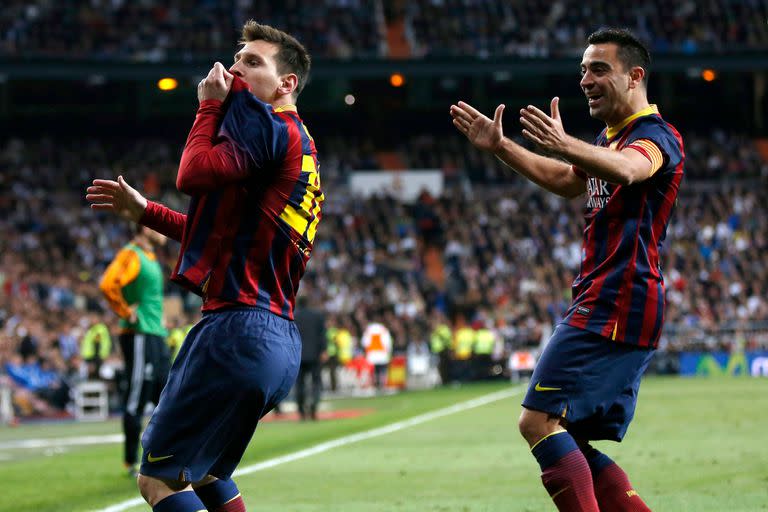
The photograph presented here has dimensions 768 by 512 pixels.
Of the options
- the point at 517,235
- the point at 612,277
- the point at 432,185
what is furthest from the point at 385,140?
the point at 612,277

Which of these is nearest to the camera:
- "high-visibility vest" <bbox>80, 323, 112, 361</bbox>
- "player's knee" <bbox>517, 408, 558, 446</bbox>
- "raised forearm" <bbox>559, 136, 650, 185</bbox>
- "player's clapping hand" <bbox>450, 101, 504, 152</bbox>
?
"raised forearm" <bbox>559, 136, 650, 185</bbox>

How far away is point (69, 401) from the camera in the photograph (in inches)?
1013

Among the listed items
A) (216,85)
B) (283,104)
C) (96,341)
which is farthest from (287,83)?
(96,341)

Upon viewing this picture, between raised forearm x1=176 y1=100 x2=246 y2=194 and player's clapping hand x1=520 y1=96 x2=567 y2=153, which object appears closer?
raised forearm x1=176 y1=100 x2=246 y2=194

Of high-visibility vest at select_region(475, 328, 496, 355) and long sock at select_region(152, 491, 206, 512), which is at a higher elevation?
long sock at select_region(152, 491, 206, 512)

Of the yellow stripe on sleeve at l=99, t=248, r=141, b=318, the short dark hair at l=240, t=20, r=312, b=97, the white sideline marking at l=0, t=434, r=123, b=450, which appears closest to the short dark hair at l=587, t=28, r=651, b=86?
the short dark hair at l=240, t=20, r=312, b=97

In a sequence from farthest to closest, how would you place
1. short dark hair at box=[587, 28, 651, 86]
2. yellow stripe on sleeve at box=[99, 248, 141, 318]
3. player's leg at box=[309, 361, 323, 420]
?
player's leg at box=[309, 361, 323, 420] → yellow stripe on sleeve at box=[99, 248, 141, 318] → short dark hair at box=[587, 28, 651, 86]

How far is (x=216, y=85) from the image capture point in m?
5.05

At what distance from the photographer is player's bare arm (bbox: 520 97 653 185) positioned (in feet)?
17.4

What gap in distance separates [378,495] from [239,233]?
511 cm

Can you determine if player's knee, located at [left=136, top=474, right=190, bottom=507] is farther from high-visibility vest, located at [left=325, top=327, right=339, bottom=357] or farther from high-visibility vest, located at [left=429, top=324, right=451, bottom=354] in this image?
high-visibility vest, located at [left=429, top=324, right=451, bottom=354]

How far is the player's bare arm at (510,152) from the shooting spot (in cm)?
561

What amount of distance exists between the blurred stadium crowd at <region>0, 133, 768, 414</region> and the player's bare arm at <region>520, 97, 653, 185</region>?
23128 mm

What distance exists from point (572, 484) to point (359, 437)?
10523 millimetres
